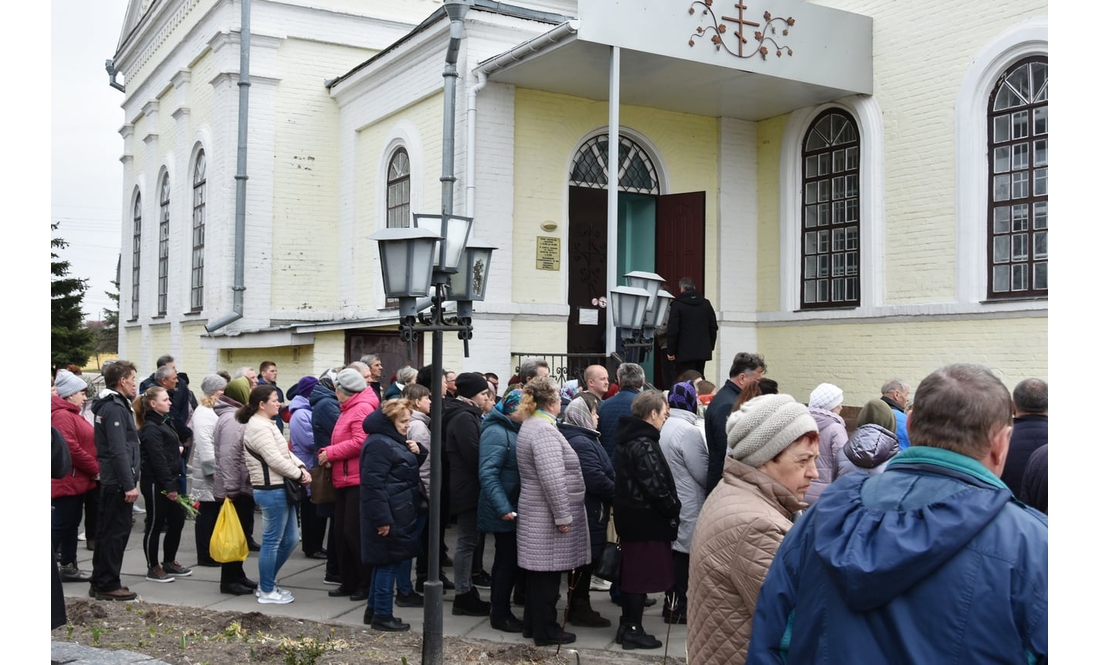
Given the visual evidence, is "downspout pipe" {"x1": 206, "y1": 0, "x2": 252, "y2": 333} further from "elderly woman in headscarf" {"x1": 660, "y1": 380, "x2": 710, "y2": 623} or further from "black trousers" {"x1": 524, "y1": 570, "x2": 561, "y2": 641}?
"black trousers" {"x1": 524, "y1": 570, "x2": 561, "y2": 641}

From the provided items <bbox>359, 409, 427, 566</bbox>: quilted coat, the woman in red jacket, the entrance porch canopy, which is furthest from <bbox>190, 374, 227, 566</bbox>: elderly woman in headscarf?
the entrance porch canopy

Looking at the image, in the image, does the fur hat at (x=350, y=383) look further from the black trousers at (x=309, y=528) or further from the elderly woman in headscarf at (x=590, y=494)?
the black trousers at (x=309, y=528)

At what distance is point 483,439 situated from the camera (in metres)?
7.30

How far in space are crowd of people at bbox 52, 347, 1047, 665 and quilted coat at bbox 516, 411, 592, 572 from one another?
0.5 inches

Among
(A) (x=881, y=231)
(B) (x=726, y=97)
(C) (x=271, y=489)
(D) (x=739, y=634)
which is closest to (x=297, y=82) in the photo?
(B) (x=726, y=97)

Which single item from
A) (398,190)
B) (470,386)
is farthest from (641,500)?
(398,190)

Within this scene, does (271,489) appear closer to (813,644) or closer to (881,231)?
(813,644)

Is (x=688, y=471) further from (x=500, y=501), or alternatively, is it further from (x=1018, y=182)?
(x=1018, y=182)

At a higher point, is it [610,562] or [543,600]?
[610,562]

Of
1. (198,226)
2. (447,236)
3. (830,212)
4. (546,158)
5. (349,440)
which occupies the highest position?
(546,158)

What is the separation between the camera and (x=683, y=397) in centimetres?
817

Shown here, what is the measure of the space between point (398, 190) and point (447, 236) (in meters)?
9.89

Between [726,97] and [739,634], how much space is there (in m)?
11.8

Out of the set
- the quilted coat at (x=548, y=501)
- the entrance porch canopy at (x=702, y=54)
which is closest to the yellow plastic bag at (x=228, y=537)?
the quilted coat at (x=548, y=501)
